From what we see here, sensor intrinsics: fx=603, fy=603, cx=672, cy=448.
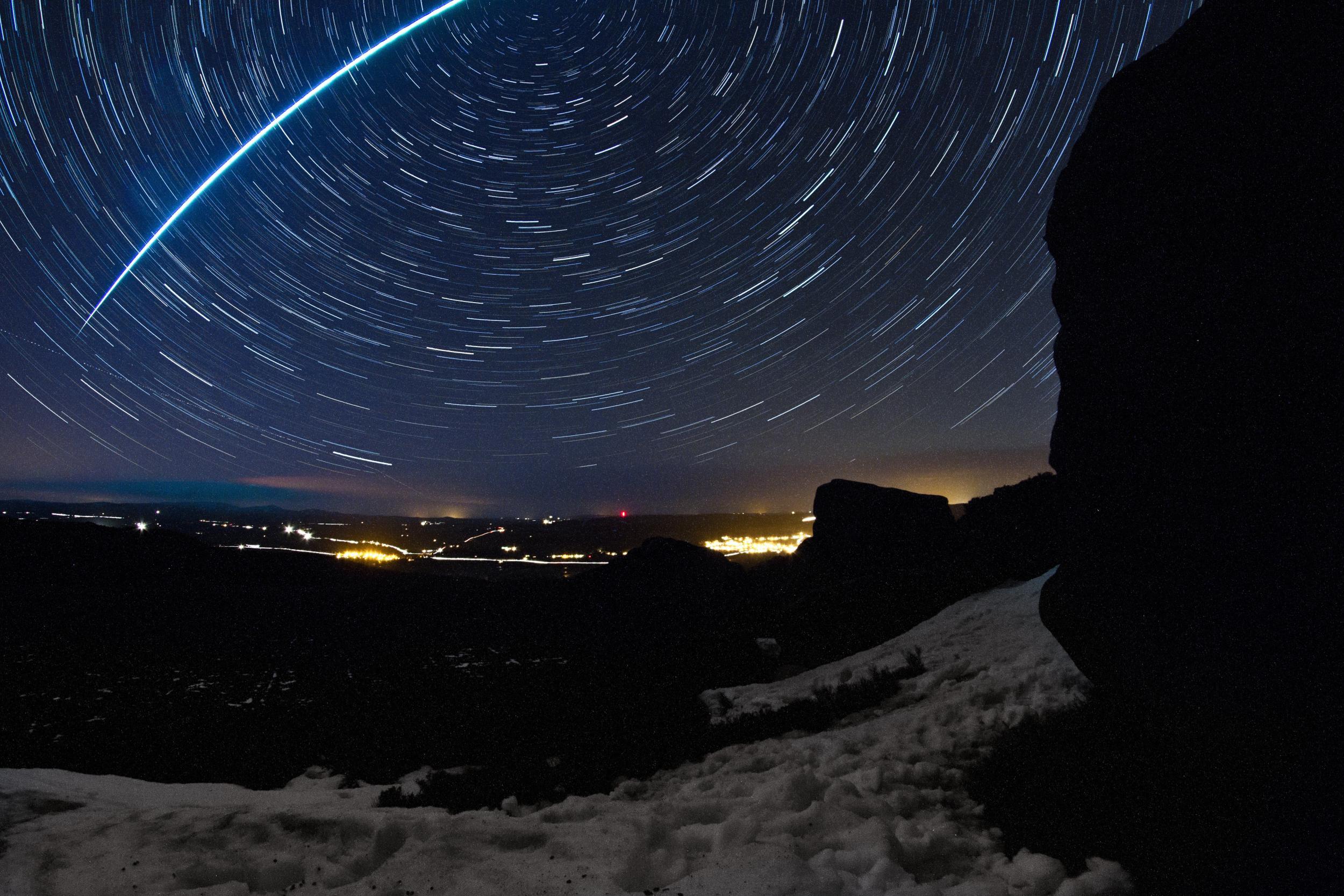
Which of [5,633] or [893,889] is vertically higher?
[5,633]

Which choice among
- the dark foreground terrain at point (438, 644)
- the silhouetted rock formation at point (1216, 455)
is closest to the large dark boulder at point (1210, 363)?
the silhouetted rock formation at point (1216, 455)

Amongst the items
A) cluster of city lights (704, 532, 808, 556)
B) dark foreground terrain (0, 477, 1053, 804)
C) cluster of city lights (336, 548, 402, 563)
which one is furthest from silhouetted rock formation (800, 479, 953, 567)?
cluster of city lights (336, 548, 402, 563)

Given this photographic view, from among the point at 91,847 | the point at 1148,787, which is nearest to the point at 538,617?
A: the point at 91,847

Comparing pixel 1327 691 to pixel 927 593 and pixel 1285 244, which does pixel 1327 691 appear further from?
pixel 927 593

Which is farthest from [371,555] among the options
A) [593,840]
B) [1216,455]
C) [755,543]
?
[1216,455]

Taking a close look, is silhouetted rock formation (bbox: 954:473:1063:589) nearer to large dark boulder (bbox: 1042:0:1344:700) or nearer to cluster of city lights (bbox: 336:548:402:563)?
large dark boulder (bbox: 1042:0:1344:700)

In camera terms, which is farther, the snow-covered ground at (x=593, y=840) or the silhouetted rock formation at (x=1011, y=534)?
the silhouetted rock formation at (x=1011, y=534)

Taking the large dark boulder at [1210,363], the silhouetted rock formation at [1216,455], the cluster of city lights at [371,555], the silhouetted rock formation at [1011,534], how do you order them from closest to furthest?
1. the silhouetted rock formation at [1216,455]
2. the large dark boulder at [1210,363]
3. the silhouetted rock formation at [1011,534]
4. the cluster of city lights at [371,555]

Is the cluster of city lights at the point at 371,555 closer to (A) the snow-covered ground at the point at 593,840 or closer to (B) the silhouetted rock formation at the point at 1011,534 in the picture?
(B) the silhouetted rock formation at the point at 1011,534
